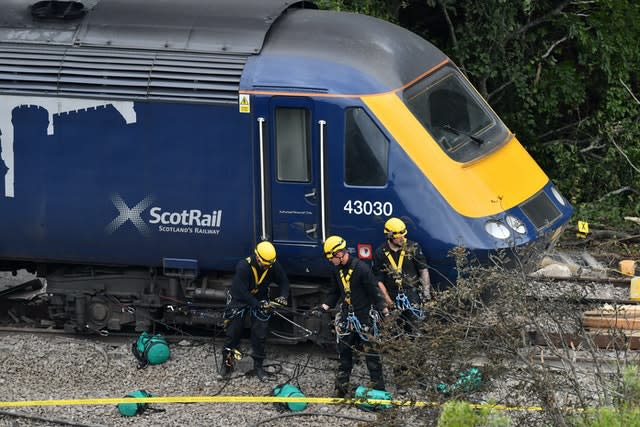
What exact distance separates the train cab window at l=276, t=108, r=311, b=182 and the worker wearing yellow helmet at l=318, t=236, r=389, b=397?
787mm

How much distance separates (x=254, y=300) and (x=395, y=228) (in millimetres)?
1624

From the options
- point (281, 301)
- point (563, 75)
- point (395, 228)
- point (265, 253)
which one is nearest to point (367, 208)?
point (395, 228)

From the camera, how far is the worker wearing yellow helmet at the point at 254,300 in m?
11.9

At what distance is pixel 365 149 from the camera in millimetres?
11773

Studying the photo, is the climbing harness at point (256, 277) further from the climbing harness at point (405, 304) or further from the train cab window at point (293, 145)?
the climbing harness at point (405, 304)

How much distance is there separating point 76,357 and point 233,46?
11.9 ft

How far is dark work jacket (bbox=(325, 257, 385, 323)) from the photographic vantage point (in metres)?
11.4

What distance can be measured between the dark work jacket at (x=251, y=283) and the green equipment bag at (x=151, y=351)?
959mm

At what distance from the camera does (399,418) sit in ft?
31.8

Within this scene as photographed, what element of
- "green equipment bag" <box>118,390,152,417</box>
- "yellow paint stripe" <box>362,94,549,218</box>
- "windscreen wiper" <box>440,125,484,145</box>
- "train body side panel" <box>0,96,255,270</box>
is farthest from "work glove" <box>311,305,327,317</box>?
"windscreen wiper" <box>440,125,484,145</box>

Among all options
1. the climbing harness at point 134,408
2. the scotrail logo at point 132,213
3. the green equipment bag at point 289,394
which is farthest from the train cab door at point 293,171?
the climbing harness at point 134,408

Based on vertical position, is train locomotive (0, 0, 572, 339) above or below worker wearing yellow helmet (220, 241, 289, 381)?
above

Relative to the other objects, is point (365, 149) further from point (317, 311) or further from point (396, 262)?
point (317, 311)

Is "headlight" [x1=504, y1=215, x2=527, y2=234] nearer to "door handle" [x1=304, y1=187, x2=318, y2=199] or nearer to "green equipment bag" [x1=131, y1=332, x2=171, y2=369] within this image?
"door handle" [x1=304, y1=187, x2=318, y2=199]
